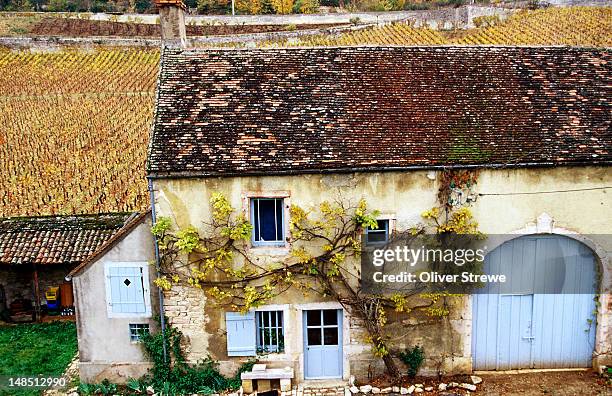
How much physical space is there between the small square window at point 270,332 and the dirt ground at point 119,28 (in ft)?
170

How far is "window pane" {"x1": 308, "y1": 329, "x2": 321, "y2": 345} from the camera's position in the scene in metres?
13.0

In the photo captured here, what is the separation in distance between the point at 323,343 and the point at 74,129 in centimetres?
2782

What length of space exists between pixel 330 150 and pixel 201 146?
9.60 feet

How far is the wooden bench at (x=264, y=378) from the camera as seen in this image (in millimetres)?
12445

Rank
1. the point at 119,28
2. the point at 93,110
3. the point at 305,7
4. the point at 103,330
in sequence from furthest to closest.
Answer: the point at 305,7 < the point at 119,28 < the point at 93,110 < the point at 103,330

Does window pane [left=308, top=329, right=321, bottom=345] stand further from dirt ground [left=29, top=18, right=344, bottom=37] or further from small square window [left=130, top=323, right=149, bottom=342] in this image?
dirt ground [left=29, top=18, right=344, bottom=37]

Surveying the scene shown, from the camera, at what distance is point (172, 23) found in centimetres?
1576

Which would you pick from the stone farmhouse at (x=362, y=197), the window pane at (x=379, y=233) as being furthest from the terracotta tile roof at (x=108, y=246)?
the window pane at (x=379, y=233)

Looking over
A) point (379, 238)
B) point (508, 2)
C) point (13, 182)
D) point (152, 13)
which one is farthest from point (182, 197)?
point (152, 13)

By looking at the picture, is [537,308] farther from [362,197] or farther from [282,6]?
[282,6]

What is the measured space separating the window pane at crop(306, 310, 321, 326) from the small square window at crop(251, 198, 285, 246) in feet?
5.95

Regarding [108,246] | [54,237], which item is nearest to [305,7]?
[54,237]

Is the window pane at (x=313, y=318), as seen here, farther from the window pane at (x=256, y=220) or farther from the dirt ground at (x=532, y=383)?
the window pane at (x=256, y=220)

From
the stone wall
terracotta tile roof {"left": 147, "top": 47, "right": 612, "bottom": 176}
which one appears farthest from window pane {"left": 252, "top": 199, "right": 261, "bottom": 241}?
the stone wall
